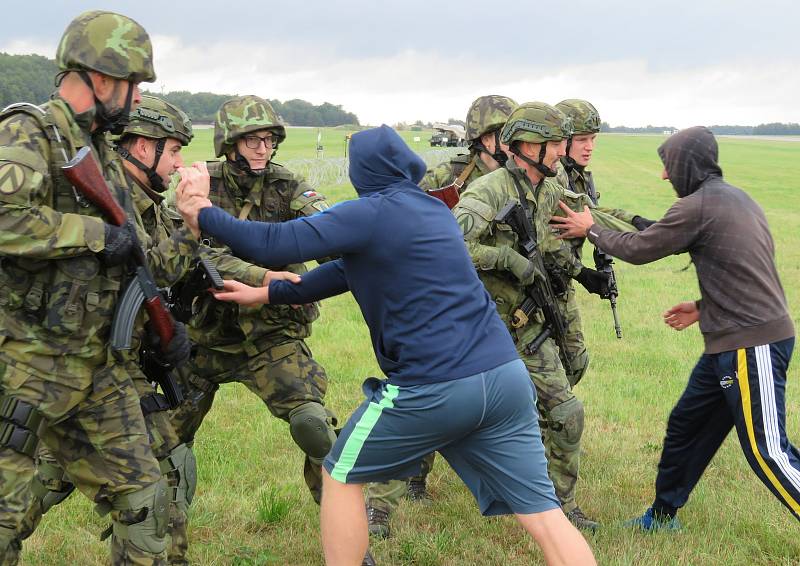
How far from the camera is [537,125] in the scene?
5965 millimetres

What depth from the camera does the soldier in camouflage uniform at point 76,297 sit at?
3814mm

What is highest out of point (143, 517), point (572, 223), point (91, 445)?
point (572, 223)

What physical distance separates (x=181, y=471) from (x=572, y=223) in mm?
3080

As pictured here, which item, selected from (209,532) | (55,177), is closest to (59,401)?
(55,177)

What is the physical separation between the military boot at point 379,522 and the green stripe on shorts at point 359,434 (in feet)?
6.45

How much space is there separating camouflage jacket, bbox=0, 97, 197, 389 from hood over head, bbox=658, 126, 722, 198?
126 inches

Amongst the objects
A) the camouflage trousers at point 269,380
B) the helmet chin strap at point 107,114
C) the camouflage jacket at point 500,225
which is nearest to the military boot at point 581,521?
the camouflage jacket at point 500,225

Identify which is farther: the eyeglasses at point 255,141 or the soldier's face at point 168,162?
the eyeglasses at point 255,141

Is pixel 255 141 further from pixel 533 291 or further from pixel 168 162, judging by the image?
pixel 533 291

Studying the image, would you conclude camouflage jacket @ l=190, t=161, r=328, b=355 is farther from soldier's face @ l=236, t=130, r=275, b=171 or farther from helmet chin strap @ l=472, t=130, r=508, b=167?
helmet chin strap @ l=472, t=130, r=508, b=167

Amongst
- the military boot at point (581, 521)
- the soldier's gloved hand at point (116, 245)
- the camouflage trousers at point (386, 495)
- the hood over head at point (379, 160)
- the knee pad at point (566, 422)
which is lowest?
the military boot at point (581, 521)

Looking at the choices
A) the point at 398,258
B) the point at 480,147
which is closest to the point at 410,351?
the point at 398,258

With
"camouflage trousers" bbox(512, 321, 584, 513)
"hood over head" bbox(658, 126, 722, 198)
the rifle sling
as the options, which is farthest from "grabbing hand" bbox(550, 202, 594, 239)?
the rifle sling

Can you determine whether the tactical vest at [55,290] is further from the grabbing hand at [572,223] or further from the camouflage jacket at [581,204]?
the camouflage jacket at [581,204]
